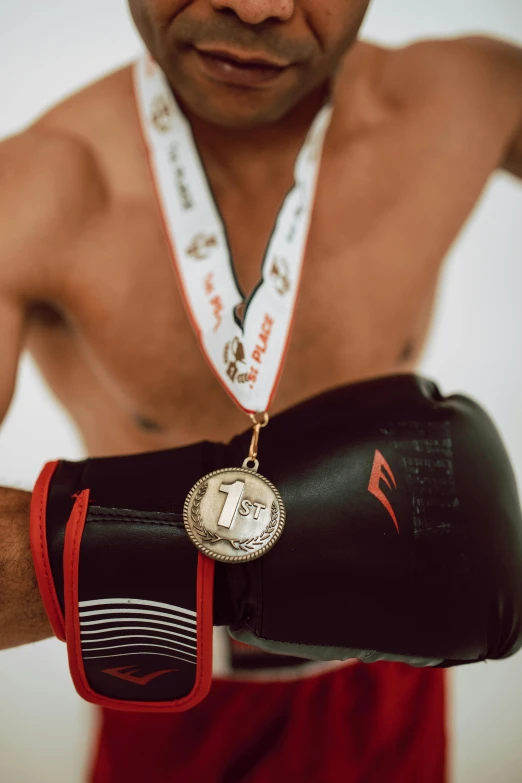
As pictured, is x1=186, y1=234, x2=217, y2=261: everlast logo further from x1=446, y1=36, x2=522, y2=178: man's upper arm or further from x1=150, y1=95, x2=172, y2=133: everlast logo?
x1=446, y1=36, x2=522, y2=178: man's upper arm

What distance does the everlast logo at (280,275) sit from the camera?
0.77 meters

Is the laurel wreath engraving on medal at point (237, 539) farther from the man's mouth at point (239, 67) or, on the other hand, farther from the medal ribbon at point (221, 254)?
the man's mouth at point (239, 67)

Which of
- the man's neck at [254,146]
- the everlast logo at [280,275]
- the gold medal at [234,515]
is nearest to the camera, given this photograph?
the gold medal at [234,515]

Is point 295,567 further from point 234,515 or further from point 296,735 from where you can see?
point 296,735

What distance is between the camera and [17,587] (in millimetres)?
573

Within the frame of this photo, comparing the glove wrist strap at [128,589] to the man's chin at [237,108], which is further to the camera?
the man's chin at [237,108]

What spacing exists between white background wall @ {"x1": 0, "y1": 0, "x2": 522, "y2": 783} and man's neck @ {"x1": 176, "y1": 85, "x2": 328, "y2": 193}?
2.27 feet

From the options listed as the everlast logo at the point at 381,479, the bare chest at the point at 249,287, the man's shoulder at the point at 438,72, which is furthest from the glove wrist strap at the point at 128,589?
the man's shoulder at the point at 438,72

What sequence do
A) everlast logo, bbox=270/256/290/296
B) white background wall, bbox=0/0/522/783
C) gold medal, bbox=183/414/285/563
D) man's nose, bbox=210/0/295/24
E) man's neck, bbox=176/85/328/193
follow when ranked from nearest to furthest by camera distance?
gold medal, bbox=183/414/285/563, man's nose, bbox=210/0/295/24, everlast logo, bbox=270/256/290/296, man's neck, bbox=176/85/328/193, white background wall, bbox=0/0/522/783

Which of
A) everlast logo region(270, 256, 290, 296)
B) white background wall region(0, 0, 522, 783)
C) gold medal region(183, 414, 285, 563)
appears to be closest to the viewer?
gold medal region(183, 414, 285, 563)

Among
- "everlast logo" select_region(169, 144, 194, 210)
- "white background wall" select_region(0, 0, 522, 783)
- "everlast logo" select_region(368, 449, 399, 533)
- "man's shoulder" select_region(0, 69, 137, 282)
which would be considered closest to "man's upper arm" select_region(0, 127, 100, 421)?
"man's shoulder" select_region(0, 69, 137, 282)

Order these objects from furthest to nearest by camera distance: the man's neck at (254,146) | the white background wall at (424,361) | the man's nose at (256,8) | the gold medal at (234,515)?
the white background wall at (424,361), the man's neck at (254,146), the man's nose at (256,8), the gold medal at (234,515)

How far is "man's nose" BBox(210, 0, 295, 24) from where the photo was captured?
655 mm

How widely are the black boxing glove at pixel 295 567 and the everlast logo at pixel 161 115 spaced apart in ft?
1.45
